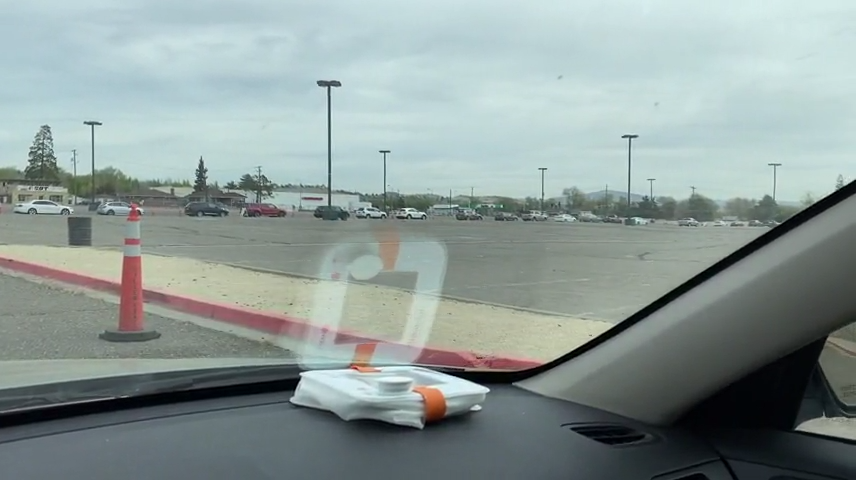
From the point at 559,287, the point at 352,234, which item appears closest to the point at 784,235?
the point at 559,287

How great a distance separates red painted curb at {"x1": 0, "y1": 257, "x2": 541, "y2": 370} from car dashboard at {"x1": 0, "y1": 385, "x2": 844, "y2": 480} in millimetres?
748

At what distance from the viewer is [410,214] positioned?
8.46 metres

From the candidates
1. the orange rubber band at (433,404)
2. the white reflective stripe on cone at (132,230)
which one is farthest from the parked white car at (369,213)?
the orange rubber band at (433,404)

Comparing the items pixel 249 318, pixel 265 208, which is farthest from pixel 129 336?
pixel 265 208

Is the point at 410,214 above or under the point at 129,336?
above

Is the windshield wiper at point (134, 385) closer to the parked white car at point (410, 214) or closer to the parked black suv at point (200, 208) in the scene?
the parked white car at point (410, 214)

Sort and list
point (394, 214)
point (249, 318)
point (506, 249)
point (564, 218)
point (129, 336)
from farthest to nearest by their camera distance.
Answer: point (506, 249) < point (394, 214) < point (249, 318) < point (129, 336) < point (564, 218)

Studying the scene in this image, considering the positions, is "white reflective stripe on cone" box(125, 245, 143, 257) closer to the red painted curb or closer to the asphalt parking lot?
the red painted curb

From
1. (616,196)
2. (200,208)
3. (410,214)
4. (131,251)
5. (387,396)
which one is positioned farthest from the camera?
(200,208)

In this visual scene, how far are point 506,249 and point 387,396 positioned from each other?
11177mm

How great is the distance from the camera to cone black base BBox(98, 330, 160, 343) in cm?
625

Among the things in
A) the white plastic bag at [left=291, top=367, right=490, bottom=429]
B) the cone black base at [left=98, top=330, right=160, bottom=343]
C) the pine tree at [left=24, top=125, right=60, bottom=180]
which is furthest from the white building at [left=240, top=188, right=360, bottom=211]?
the white plastic bag at [left=291, top=367, right=490, bottom=429]

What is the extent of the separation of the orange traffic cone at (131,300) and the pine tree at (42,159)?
1.44m

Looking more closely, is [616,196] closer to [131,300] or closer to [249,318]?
[249,318]
